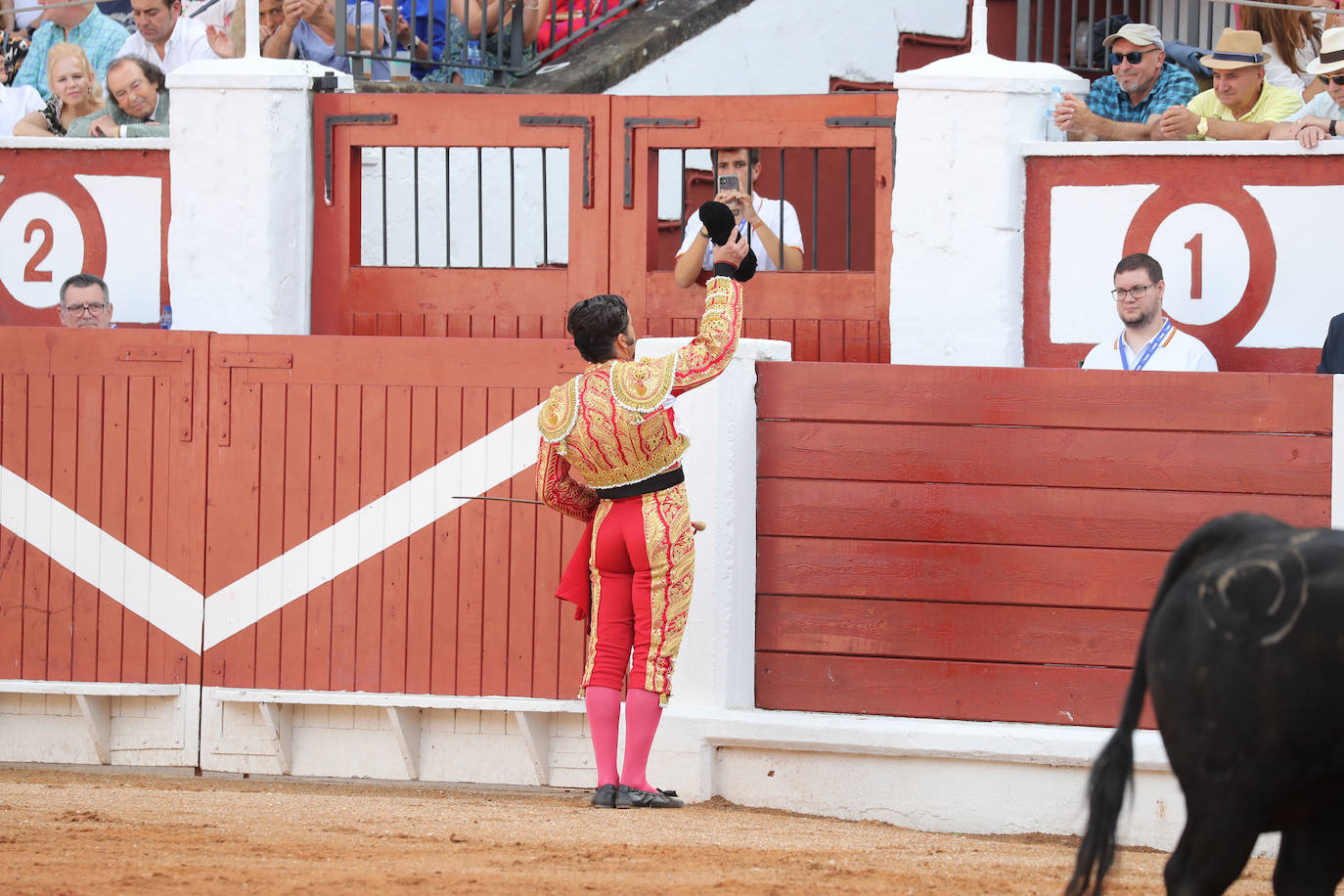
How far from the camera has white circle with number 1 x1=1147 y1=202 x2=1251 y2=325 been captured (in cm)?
652

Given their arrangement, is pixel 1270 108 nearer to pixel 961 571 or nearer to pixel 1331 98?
pixel 1331 98

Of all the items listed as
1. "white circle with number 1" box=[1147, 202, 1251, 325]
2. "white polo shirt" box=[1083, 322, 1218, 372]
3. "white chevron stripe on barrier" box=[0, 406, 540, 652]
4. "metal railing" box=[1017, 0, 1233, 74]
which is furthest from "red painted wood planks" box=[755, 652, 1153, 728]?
"metal railing" box=[1017, 0, 1233, 74]

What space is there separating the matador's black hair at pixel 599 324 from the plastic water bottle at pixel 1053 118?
2.29m

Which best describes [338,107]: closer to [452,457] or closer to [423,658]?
[452,457]

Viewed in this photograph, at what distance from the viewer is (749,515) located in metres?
5.93

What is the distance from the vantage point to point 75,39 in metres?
9.34

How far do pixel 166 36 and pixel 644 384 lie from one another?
15.4 ft

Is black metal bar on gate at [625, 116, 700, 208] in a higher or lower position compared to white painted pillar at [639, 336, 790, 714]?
higher

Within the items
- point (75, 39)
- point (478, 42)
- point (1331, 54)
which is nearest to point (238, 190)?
point (478, 42)

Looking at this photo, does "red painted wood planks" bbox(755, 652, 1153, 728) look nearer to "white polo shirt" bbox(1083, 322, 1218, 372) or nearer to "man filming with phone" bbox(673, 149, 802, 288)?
"white polo shirt" bbox(1083, 322, 1218, 372)

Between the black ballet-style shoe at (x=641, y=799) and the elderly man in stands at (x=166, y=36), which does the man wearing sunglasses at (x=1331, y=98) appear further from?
the elderly man in stands at (x=166, y=36)

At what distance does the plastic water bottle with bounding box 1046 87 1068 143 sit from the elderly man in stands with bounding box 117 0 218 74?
4199 mm

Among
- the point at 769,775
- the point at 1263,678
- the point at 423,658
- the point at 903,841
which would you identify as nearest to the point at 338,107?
the point at 423,658

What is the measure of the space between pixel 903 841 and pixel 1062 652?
93 cm
